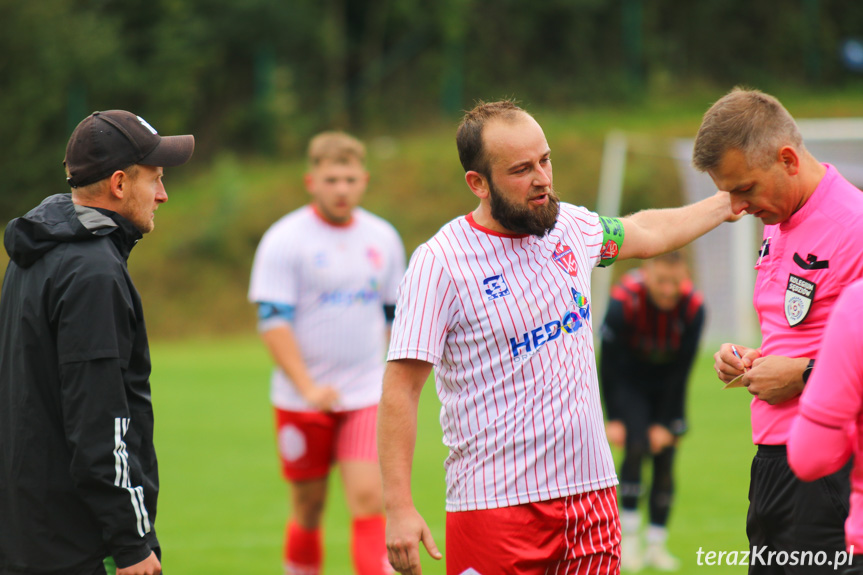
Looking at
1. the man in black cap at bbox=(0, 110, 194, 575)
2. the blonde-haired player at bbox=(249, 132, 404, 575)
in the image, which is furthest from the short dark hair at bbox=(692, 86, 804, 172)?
the blonde-haired player at bbox=(249, 132, 404, 575)

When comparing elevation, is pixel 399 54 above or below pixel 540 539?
above

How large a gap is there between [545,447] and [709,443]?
815cm

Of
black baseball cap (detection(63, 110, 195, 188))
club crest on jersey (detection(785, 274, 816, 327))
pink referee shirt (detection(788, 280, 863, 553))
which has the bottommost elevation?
pink referee shirt (detection(788, 280, 863, 553))

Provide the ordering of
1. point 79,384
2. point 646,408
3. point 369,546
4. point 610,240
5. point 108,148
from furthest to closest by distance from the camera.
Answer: point 646,408
point 369,546
point 610,240
point 108,148
point 79,384

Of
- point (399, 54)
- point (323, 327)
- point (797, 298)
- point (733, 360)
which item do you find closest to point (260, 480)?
point (323, 327)

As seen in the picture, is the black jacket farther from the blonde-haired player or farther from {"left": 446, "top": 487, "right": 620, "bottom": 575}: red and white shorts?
the blonde-haired player

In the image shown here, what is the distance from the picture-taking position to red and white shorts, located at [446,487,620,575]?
3340 millimetres

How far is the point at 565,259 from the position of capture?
3561 mm

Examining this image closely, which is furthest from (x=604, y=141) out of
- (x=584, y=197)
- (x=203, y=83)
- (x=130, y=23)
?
(x=130, y=23)

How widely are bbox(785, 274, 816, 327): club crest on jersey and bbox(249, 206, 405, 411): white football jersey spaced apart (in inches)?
123

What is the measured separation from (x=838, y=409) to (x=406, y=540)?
1.47 meters

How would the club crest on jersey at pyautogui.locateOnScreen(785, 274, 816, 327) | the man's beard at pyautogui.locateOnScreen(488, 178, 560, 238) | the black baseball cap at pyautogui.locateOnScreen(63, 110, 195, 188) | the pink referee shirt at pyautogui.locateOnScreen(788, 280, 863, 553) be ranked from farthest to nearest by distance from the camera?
the man's beard at pyautogui.locateOnScreen(488, 178, 560, 238) → the black baseball cap at pyautogui.locateOnScreen(63, 110, 195, 188) → the club crest on jersey at pyautogui.locateOnScreen(785, 274, 816, 327) → the pink referee shirt at pyautogui.locateOnScreen(788, 280, 863, 553)

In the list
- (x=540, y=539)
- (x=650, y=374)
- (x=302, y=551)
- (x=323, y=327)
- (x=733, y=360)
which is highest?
(x=323, y=327)

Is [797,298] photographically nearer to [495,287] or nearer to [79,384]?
[495,287]
